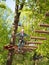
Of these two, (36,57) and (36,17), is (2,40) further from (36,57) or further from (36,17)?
(36,17)

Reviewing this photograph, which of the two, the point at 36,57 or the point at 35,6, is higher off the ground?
the point at 35,6

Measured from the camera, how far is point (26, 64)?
178ft

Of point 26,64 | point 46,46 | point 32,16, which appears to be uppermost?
point 32,16

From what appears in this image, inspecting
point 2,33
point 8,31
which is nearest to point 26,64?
point 8,31

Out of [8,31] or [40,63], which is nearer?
[8,31]

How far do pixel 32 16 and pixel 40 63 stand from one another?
30610 millimetres

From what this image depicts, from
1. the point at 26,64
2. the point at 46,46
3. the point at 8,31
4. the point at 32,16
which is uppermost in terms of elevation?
the point at 32,16

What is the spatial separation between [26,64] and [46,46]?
2559 cm

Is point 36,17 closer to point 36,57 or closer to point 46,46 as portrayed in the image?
point 46,46

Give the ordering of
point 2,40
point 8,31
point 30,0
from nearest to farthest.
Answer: point 30,0, point 2,40, point 8,31

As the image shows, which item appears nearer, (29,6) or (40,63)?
(29,6)

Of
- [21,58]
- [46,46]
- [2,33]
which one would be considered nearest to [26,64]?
[21,58]

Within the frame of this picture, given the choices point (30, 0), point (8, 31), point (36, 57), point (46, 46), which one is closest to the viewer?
point (30, 0)

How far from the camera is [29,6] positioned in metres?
22.1
